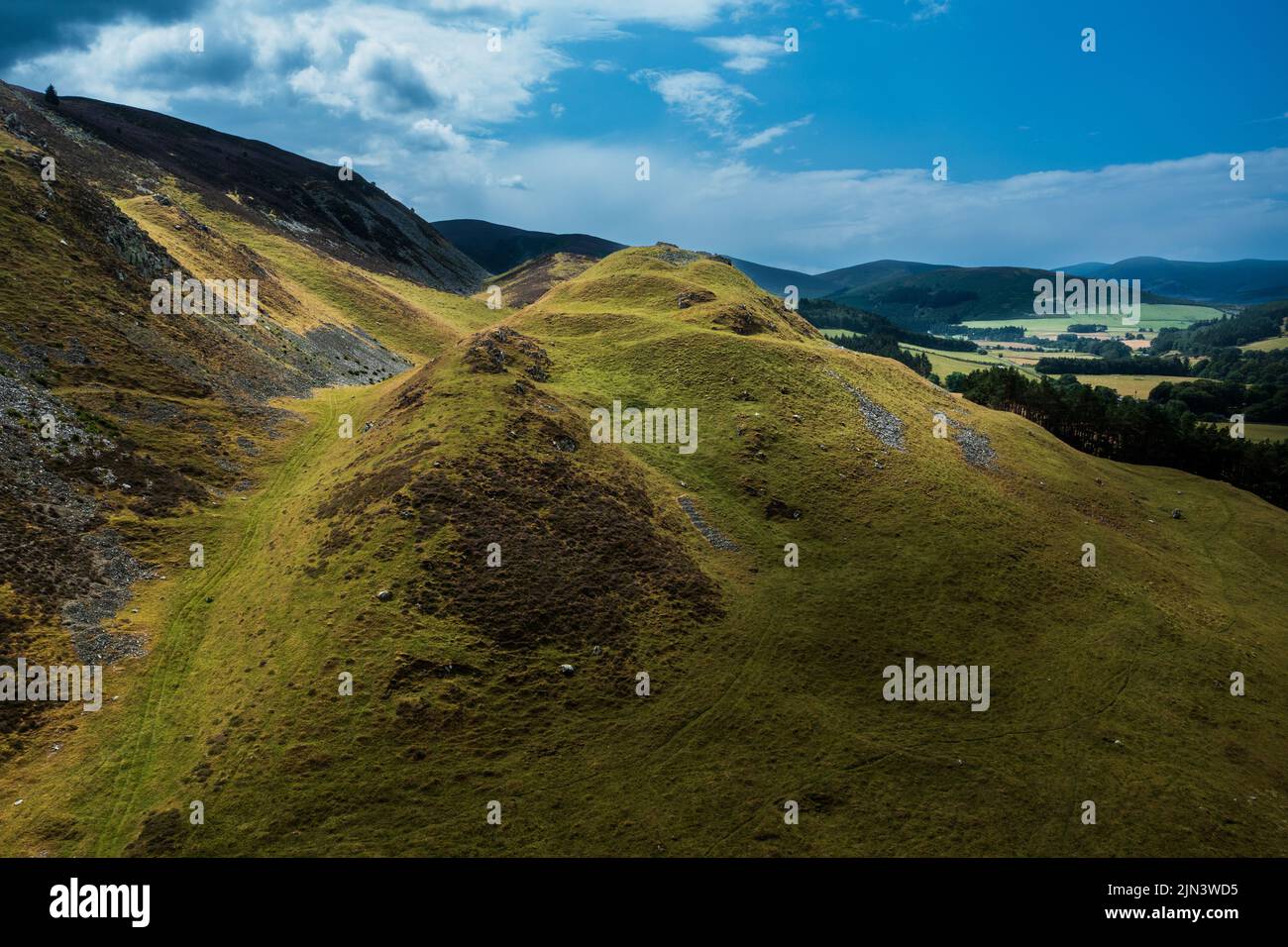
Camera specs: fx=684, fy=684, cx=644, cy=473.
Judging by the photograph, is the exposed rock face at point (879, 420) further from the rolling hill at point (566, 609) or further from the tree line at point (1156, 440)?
the tree line at point (1156, 440)

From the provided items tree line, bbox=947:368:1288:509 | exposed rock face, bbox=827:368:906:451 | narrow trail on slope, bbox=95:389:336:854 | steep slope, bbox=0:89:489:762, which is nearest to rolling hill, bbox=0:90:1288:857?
narrow trail on slope, bbox=95:389:336:854

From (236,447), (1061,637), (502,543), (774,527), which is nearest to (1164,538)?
(1061,637)

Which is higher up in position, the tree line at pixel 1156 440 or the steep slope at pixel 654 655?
the tree line at pixel 1156 440

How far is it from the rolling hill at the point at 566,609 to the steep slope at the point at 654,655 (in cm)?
27

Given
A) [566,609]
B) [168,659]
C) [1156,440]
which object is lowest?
[168,659]

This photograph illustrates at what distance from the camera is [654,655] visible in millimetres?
50469

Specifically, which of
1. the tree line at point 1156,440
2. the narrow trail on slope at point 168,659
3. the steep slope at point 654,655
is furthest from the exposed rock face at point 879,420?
the narrow trail on slope at point 168,659

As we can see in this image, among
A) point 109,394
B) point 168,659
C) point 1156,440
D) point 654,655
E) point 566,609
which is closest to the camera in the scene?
point 168,659

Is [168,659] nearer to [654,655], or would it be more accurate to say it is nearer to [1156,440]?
[654,655]

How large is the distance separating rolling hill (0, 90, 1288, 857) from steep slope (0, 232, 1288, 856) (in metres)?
0.27

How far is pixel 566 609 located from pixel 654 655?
24.1ft

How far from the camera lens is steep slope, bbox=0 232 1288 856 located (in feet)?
125

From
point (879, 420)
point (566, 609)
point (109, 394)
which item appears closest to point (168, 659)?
point (566, 609)

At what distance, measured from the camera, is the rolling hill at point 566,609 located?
38719 millimetres
